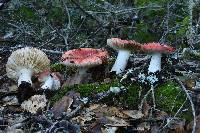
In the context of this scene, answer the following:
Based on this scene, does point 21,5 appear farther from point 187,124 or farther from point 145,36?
point 187,124

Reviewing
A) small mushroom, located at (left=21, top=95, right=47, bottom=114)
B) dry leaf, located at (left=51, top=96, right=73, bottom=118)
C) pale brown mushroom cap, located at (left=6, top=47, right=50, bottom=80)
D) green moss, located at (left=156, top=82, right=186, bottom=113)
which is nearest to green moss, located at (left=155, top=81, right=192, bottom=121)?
green moss, located at (left=156, top=82, right=186, bottom=113)

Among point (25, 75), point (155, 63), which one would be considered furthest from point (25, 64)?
point (155, 63)

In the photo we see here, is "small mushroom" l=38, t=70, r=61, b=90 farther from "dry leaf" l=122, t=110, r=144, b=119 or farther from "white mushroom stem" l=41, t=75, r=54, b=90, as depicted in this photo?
"dry leaf" l=122, t=110, r=144, b=119

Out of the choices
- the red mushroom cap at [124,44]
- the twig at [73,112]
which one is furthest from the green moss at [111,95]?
the red mushroom cap at [124,44]

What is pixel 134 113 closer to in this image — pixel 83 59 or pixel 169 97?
pixel 169 97

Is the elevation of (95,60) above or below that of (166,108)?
above

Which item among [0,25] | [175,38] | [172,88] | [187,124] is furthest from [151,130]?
[0,25]

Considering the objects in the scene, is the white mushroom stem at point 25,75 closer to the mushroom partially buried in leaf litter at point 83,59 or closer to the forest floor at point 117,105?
the forest floor at point 117,105
